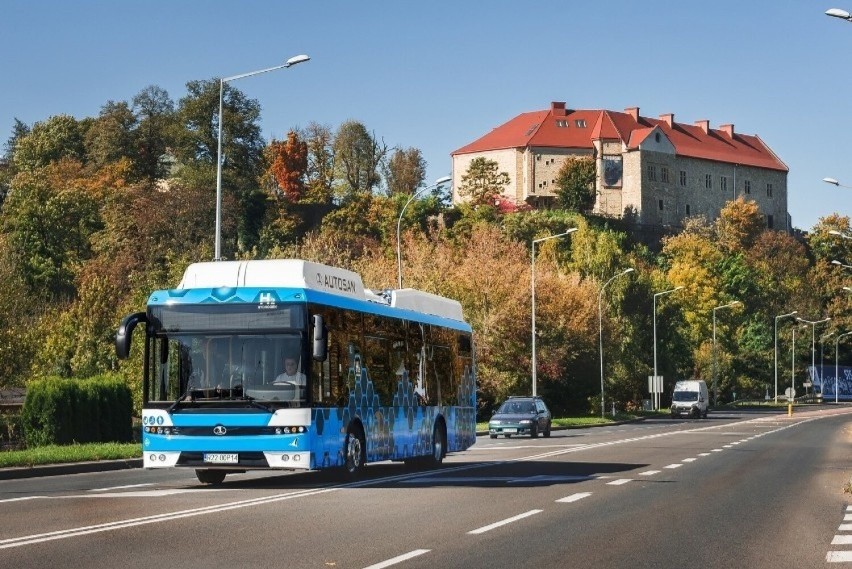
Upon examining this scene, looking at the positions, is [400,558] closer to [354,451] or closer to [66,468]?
[354,451]

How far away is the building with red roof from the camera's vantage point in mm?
169625

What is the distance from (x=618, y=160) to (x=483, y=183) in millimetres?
21151

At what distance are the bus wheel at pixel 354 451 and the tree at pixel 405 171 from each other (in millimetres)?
133146

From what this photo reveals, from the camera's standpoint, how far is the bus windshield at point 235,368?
20.8 meters

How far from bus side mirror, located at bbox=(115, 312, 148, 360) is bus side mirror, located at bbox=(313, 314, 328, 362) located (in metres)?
2.46

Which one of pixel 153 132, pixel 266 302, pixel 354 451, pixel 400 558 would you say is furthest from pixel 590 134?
pixel 400 558

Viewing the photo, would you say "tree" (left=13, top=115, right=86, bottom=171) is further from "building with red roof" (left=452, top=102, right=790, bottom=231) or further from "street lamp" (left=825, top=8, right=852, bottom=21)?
"street lamp" (left=825, top=8, right=852, bottom=21)

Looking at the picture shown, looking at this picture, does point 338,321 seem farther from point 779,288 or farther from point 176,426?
point 779,288

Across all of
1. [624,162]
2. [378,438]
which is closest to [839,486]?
[378,438]

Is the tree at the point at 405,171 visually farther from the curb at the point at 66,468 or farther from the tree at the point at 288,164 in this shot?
the curb at the point at 66,468

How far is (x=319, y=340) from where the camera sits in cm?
2036

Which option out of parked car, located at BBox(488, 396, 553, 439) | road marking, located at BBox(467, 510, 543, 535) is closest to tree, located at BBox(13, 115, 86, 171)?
parked car, located at BBox(488, 396, 553, 439)

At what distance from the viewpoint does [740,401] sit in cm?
13625

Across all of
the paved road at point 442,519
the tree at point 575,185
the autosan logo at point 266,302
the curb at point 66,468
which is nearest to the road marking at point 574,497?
the paved road at point 442,519
